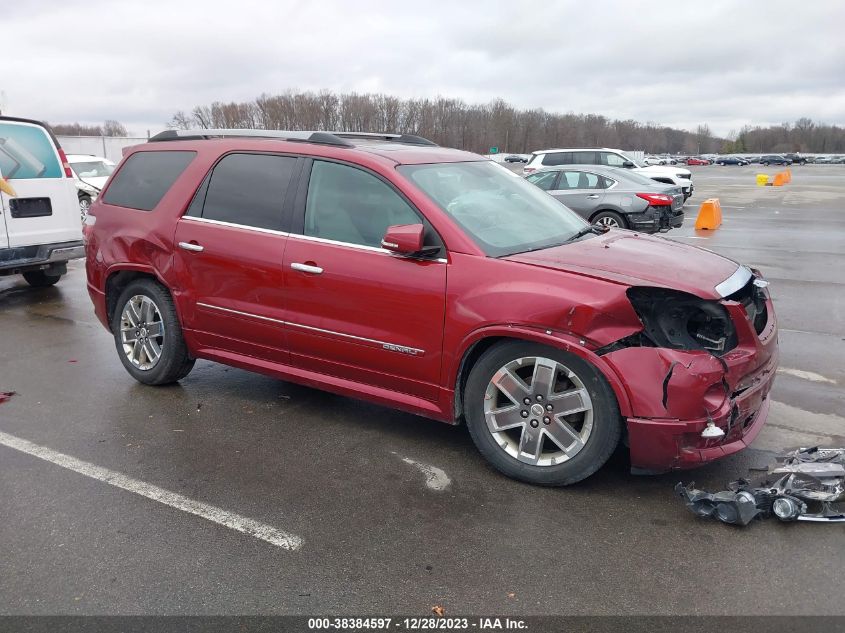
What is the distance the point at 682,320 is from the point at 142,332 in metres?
3.87

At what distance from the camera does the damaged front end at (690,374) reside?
333 centimetres

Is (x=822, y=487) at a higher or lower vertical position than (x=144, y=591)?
higher

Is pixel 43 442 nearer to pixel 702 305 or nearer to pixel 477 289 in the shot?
pixel 477 289

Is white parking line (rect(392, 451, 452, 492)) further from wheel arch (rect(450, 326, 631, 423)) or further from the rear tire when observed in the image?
the rear tire

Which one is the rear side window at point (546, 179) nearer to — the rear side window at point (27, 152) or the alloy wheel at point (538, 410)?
the rear side window at point (27, 152)

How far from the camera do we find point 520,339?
364 centimetres

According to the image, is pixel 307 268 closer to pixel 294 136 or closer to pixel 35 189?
pixel 294 136

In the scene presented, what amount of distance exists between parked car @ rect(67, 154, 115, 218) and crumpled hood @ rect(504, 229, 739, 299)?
50.6 ft

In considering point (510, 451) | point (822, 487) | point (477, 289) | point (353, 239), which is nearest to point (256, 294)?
point (353, 239)

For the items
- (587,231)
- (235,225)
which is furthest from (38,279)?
(587,231)

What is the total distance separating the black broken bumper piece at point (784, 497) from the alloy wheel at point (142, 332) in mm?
3776

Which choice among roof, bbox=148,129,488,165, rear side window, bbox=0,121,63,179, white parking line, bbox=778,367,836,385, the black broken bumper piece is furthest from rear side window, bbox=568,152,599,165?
the black broken bumper piece

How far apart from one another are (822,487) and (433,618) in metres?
2.13

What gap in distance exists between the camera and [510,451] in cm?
378
